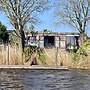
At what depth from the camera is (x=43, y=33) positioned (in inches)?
2277

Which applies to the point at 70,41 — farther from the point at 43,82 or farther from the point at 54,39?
the point at 43,82

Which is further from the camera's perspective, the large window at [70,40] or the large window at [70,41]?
the large window at [70,40]

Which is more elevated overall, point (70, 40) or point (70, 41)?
point (70, 40)

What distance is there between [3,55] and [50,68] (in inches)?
157

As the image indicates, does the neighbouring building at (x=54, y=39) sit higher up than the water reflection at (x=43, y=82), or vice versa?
the neighbouring building at (x=54, y=39)

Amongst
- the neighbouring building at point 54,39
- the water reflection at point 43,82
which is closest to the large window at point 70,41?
the neighbouring building at point 54,39

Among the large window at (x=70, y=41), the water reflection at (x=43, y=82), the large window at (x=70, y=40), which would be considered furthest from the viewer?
the large window at (x=70, y=40)

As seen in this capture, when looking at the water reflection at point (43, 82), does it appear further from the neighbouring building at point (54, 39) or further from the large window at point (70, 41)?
the neighbouring building at point (54, 39)

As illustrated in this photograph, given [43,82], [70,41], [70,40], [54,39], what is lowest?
[43,82]

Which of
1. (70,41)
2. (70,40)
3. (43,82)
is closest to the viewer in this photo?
(43,82)

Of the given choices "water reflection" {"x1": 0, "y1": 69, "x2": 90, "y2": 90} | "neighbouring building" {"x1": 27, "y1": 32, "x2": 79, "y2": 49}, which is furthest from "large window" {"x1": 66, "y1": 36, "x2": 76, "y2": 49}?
"water reflection" {"x1": 0, "y1": 69, "x2": 90, "y2": 90}

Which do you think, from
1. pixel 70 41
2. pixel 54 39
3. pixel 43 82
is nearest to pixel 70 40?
pixel 70 41

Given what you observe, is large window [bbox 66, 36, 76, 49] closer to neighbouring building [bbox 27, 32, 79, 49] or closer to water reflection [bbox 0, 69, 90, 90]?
neighbouring building [bbox 27, 32, 79, 49]

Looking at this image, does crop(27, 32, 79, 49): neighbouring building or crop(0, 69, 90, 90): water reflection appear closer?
crop(0, 69, 90, 90): water reflection
